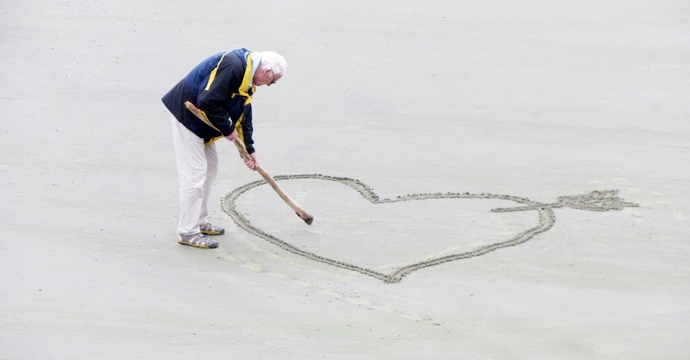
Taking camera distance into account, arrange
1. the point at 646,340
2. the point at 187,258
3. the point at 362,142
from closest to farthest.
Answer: the point at 646,340 → the point at 187,258 → the point at 362,142

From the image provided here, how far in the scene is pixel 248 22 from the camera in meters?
13.5

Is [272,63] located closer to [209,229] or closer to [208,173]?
[208,173]

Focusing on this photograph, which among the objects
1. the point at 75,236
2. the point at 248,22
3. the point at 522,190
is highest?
the point at 248,22

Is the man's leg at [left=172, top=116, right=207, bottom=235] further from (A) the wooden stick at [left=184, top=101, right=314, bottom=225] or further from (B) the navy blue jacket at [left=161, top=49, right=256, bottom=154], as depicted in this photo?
(A) the wooden stick at [left=184, top=101, right=314, bottom=225]

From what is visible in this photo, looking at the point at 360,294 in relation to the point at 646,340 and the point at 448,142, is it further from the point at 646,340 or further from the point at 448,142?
the point at 448,142

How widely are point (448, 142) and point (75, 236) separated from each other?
12.9 feet

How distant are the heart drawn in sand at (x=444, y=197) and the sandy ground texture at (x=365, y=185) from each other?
0.09ft

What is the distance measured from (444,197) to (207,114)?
2462mm

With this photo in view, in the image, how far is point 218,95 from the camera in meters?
8.02

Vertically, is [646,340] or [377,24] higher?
[377,24]

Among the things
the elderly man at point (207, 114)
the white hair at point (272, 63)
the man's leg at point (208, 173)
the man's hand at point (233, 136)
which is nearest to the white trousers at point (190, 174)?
the elderly man at point (207, 114)

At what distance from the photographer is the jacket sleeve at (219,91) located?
8008mm

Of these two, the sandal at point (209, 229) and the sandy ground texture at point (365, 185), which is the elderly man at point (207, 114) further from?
the sandy ground texture at point (365, 185)

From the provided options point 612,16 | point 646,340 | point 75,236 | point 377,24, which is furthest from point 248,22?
point 646,340
